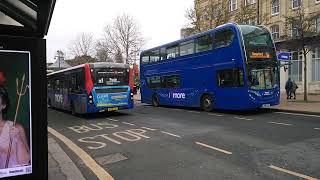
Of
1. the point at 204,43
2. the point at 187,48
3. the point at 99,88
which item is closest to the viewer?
the point at 99,88

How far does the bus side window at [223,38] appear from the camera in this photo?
1694 centimetres

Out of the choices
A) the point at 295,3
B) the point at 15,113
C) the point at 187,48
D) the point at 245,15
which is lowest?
the point at 15,113

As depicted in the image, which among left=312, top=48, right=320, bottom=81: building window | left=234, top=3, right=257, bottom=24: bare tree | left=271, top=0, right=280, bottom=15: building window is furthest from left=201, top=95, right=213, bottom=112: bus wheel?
left=271, top=0, right=280, bottom=15: building window

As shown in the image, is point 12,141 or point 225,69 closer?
point 12,141

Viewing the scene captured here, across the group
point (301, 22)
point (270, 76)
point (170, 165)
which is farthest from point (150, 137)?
point (301, 22)

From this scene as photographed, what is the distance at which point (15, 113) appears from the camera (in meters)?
4.48

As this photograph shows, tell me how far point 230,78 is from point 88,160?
34.1 ft

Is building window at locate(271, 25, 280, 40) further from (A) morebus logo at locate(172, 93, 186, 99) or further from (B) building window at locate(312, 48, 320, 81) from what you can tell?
(A) morebus logo at locate(172, 93, 186, 99)

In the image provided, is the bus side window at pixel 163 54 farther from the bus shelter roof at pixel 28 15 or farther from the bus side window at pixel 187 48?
the bus shelter roof at pixel 28 15

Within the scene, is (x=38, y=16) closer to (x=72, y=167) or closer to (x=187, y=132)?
(x=72, y=167)

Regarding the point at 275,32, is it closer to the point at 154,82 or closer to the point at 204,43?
the point at 154,82

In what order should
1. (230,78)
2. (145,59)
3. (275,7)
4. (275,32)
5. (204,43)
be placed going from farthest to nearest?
1. (275,7)
2. (275,32)
3. (145,59)
4. (204,43)
5. (230,78)

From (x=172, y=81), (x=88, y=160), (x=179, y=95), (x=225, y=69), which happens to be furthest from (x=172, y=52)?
(x=88, y=160)

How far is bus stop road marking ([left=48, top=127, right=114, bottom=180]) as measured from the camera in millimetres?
6877
